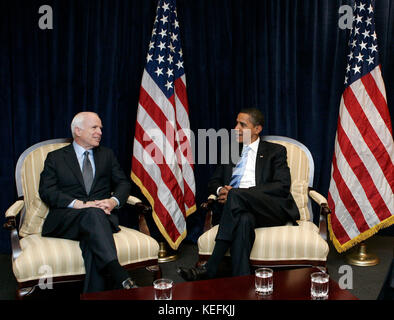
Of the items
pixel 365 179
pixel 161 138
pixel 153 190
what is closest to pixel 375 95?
pixel 365 179

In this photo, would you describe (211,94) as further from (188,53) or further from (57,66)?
(57,66)

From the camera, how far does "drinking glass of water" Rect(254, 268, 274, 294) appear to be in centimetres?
235

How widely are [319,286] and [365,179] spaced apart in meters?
2.02

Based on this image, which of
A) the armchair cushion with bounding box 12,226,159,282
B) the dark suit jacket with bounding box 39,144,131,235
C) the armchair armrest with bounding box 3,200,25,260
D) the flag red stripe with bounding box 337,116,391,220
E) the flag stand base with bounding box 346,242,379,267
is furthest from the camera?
the flag stand base with bounding box 346,242,379,267

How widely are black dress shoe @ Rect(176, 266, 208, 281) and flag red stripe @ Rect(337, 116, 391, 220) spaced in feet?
5.55

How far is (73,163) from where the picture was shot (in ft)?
11.7

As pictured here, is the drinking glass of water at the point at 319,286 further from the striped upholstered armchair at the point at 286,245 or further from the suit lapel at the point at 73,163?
the suit lapel at the point at 73,163

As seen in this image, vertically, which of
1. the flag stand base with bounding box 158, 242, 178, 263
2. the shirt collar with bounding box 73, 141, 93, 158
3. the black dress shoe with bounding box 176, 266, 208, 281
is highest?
the shirt collar with bounding box 73, 141, 93, 158

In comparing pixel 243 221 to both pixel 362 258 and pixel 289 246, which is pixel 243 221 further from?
pixel 362 258

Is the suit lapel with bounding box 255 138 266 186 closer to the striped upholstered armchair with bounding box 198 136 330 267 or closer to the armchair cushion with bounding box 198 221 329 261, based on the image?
the striped upholstered armchair with bounding box 198 136 330 267

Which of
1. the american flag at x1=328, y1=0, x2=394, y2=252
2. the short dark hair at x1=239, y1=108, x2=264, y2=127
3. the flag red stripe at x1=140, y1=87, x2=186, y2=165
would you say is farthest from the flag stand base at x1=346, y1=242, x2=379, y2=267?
the flag red stripe at x1=140, y1=87, x2=186, y2=165

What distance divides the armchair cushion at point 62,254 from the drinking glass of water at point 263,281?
108 centimetres
